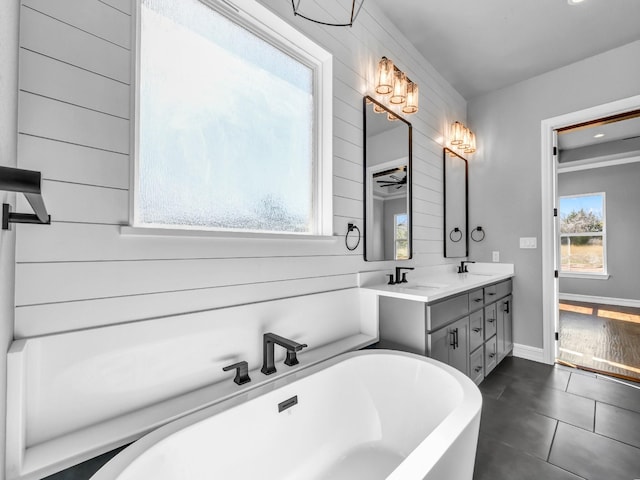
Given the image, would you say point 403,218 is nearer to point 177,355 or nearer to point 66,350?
point 177,355

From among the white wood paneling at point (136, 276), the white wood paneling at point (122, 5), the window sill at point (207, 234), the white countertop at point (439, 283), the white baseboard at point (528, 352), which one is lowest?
the white baseboard at point (528, 352)

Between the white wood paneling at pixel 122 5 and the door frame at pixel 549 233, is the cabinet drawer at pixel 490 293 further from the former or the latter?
the white wood paneling at pixel 122 5

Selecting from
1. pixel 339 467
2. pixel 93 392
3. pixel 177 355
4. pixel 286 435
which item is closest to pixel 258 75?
pixel 177 355

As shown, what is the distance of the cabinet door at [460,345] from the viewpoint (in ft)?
6.56

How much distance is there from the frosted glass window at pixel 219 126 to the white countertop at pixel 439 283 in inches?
26.6

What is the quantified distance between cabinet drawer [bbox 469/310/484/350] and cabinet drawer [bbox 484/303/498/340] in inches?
4.2

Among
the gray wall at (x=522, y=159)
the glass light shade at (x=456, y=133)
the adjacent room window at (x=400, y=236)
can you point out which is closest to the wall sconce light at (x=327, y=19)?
the adjacent room window at (x=400, y=236)

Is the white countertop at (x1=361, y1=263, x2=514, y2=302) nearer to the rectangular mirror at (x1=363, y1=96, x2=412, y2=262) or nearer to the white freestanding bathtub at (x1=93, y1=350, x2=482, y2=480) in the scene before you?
the rectangular mirror at (x1=363, y1=96, x2=412, y2=262)

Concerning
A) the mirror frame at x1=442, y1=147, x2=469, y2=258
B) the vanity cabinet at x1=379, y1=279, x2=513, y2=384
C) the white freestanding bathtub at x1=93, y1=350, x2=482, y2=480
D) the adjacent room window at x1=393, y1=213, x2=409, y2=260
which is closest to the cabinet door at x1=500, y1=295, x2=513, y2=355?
the vanity cabinet at x1=379, y1=279, x2=513, y2=384

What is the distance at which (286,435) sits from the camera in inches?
51.3

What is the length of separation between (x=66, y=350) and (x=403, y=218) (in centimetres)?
216

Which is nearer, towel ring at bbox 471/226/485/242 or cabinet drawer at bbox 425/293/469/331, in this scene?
cabinet drawer at bbox 425/293/469/331

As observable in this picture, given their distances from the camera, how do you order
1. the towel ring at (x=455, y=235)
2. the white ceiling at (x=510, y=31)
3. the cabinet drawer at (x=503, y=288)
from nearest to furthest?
the white ceiling at (x=510, y=31) → the cabinet drawer at (x=503, y=288) → the towel ring at (x=455, y=235)

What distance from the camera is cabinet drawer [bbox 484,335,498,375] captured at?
249 cm
